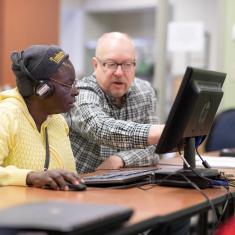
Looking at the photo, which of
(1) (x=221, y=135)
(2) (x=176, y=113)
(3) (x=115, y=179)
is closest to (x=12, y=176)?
(3) (x=115, y=179)

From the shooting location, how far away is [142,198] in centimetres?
170

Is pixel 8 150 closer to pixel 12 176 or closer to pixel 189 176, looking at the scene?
pixel 12 176

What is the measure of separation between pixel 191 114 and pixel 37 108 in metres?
0.64

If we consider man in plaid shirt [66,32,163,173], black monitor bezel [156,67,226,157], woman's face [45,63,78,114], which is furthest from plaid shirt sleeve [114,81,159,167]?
black monitor bezel [156,67,226,157]

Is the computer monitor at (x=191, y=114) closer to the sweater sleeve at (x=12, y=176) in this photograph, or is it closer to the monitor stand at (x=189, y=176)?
the monitor stand at (x=189, y=176)

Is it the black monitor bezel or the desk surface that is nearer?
the desk surface

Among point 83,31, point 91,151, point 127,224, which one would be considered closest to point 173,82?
point 83,31

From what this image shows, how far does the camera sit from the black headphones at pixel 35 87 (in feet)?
7.14

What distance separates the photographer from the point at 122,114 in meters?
2.81

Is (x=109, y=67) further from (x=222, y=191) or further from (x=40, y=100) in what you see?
(x=222, y=191)

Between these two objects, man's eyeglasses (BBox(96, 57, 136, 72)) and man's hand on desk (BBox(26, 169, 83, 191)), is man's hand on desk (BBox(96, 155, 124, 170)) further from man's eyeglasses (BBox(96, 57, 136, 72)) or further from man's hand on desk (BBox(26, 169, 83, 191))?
man's hand on desk (BBox(26, 169, 83, 191))

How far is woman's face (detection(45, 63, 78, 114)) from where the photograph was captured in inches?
87.3

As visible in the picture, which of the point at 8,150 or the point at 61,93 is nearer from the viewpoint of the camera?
the point at 8,150

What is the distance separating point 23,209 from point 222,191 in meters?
0.91
